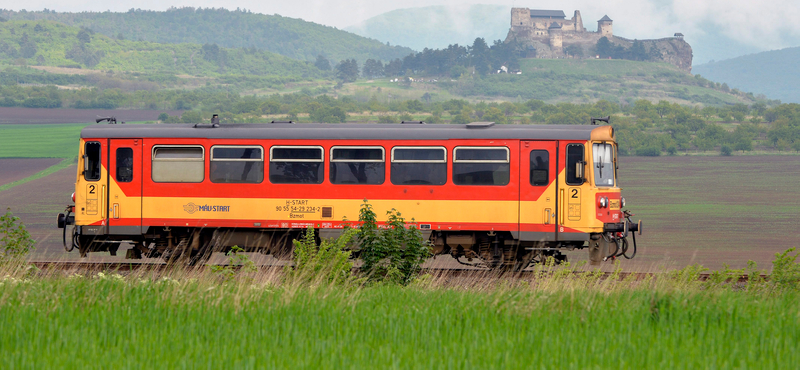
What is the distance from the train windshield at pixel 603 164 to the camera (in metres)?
14.9

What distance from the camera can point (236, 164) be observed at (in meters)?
15.4

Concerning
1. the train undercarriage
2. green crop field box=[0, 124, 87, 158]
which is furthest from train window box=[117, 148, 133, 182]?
green crop field box=[0, 124, 87, 158]

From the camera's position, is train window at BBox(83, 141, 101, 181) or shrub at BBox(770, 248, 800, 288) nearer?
shrub at BBox(770, 248, 800, 288)

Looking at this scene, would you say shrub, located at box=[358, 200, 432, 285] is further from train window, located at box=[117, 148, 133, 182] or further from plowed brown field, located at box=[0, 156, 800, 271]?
plowed brown field, located at box=[0, 156, 800, 271]

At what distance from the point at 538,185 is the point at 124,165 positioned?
9.05m

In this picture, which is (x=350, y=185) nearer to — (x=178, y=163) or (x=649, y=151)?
(x=178, y=163)

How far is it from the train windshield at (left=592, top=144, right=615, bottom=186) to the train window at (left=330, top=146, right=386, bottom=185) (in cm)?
445

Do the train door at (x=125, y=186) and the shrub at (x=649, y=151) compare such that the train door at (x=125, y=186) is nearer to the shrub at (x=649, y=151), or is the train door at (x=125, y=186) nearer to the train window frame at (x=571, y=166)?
the train window frame at (x=571, y=166)

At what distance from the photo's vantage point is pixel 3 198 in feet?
217

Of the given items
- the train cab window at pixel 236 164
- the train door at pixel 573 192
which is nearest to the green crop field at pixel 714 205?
the train door at pixel 573 192

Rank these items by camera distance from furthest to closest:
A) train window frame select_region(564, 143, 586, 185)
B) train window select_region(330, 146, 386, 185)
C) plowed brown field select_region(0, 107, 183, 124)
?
plowed brown field select_region(0, 107, 183, 124) < train window select_region(330, 146, 386, 185) < train window frame select_region(564, 143, 586, 185)

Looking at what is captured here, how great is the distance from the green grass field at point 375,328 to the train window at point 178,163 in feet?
20.5

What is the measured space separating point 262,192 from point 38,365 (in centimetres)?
922

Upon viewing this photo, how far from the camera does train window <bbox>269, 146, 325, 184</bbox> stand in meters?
15.2
